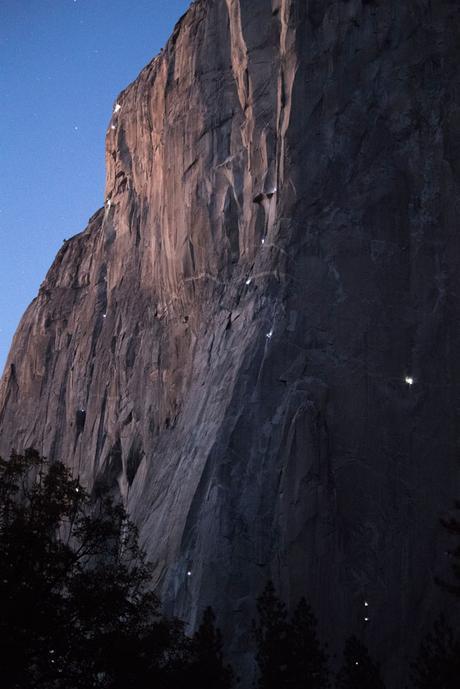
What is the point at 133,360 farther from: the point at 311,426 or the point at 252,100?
the point at 311,426

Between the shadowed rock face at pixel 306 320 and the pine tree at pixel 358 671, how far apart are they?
404 centimetres

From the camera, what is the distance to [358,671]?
22.2 m

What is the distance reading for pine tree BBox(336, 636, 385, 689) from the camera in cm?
2189

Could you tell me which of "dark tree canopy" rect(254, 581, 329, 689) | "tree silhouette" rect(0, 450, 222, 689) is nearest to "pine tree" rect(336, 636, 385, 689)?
"dark tree canopy" rect(254, 581, 329, 689)

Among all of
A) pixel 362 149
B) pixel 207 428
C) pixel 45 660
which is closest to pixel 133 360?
pixel 207 428

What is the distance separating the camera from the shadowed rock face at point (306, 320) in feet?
94.6

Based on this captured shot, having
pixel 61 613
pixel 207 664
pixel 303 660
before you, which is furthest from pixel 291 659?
pixel 61 613

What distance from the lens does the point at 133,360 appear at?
1972 inches

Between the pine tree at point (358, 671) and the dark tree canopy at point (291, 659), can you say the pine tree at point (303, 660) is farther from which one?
the pine tree at point (358, 671)

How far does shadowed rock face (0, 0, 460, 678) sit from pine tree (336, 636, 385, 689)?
404cm

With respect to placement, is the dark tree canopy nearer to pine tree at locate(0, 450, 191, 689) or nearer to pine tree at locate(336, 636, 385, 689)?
pine tree at locate(336, 636, 385, 689)

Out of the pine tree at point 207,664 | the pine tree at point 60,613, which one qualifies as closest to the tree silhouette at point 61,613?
the pine tree at point 60,613

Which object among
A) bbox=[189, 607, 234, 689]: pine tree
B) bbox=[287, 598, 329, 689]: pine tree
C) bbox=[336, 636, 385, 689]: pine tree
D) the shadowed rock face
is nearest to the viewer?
bbox=[189, 607, 234, 689]: pine tree

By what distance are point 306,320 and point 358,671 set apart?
14.4 m
